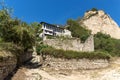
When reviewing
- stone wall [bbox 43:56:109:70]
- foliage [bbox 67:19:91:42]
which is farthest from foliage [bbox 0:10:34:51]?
foliage [bbox 67:19:91:42]

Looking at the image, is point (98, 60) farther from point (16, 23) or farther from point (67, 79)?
point (16, 23)

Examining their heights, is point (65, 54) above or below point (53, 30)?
below

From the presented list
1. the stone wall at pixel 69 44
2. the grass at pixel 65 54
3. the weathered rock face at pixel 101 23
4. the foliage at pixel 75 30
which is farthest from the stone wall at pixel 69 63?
the weathered rock face at pixel 101 23

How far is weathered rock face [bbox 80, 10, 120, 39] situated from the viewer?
2654 inches

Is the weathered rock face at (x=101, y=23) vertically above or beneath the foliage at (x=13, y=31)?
above

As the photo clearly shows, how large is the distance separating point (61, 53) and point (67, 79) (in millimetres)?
4865

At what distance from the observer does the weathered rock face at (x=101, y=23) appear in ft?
221

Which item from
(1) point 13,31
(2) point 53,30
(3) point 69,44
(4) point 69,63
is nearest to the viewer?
(1) point 13,31

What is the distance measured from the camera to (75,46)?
3831 cm

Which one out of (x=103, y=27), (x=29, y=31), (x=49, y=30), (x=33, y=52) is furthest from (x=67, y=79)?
(x=103, y=27)

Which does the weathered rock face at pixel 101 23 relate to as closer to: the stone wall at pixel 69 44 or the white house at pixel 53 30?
the white house at pixel 53 30

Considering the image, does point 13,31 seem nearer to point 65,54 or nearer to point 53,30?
point 65,54

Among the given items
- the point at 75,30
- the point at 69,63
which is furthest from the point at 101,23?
the point at 69,63

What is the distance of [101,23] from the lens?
230 ft
